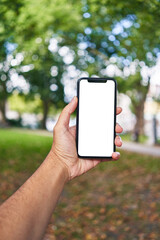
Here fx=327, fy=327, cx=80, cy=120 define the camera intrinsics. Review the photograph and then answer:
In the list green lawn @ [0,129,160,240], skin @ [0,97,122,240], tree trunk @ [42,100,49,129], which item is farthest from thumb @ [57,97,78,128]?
tree trunk @ [42,100,49,129]

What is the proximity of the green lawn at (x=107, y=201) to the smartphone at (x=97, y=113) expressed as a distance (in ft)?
11.5

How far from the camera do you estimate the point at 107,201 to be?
7812mm

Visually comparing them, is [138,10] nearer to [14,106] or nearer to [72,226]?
[72,226]

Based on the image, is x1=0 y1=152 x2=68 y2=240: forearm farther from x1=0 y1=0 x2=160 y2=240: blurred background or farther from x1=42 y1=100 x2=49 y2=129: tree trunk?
x1=42 y1=100 x2=49 y2=129: tree trunk

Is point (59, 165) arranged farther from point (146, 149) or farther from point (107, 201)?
point (146, 149)

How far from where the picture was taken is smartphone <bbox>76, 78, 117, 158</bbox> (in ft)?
8.46

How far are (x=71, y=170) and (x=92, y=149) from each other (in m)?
0.27

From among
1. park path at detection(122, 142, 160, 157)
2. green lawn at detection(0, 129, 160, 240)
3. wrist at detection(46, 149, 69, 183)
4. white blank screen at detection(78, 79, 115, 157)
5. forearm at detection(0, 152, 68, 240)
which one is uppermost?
white blank screen at detection(78, 79, 115, 157)

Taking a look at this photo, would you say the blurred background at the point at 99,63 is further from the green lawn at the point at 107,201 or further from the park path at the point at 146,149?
the park path at the point at 146,149

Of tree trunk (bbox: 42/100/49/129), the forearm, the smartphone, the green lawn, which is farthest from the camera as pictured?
tree trunk (bbox: 42/100/49/129)

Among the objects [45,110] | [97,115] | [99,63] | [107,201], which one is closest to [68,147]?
[97,115]

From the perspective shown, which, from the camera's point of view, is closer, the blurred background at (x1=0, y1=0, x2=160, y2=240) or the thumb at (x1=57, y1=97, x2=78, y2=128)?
the thumb at (x1=57, y1=97, x2=78, y2=128)

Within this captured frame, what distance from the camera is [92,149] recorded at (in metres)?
2.54

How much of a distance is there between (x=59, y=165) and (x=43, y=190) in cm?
36
